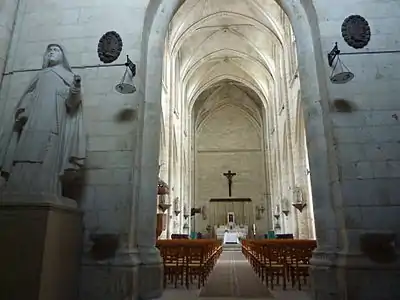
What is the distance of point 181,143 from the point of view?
17.9 metres

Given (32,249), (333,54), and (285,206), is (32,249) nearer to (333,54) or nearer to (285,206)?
→ (333,54)

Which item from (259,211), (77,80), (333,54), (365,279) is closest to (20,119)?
(77,80)

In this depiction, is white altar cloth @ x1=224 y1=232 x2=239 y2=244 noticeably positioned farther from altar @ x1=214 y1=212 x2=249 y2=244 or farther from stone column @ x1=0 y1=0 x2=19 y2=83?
stone column @ x1=0 y1=0 x2=19 y2=83

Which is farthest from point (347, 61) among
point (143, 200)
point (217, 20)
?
point (217, 20)

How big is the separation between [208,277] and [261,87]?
48.9 ft

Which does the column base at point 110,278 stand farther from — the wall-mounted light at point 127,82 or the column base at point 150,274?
the wall-mounted light at point 127,82

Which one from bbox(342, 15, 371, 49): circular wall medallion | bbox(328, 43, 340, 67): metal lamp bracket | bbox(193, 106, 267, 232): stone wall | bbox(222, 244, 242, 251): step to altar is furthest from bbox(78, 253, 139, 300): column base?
bbox(193, 106, 267, 232): stone wall

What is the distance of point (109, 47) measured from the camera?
4824 millimetres

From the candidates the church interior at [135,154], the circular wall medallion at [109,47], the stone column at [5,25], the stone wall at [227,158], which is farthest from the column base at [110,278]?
the stone wall at [227,158]

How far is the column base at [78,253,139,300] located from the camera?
390 centimetres

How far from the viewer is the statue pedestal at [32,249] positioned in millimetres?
2975

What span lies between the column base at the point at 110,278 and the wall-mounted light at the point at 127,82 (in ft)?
7.08

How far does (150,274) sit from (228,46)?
1482 centimetres

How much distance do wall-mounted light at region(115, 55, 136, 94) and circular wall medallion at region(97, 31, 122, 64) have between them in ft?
1.26
